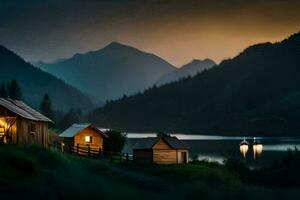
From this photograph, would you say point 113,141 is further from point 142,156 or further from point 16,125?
point 16,125

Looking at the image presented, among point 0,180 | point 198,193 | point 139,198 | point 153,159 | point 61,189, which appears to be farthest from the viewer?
point 153,159

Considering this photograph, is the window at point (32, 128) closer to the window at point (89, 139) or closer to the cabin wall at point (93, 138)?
the cabin wall at point (93, 138)

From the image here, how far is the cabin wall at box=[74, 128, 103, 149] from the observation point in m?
77.4

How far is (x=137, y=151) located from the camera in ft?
220

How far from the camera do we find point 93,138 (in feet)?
255

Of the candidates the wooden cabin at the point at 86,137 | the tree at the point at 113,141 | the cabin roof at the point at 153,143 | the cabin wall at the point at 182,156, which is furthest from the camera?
the tree at the point at 113,141

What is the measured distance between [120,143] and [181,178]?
28641 millimetres

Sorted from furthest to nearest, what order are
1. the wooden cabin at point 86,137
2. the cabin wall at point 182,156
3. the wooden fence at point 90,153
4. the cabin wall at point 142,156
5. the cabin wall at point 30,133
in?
the wooden cabin at point 86,137
the wooden fence at point 90,153
the cabin wall at point 182,156
the cabin wall at point 142,156
the cabin wall at point 30,133

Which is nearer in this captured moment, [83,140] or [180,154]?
[180,154]

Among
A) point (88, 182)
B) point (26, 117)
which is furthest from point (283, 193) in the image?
point (26, 117)

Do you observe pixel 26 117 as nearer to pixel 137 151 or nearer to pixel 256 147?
pixel 137 151

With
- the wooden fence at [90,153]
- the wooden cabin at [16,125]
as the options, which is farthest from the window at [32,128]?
the wooden fence at [90,153]

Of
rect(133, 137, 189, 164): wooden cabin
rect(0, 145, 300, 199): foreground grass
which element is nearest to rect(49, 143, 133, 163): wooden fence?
rect(133, 137, 189, 164): wooden cabin

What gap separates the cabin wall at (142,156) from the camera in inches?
2586
